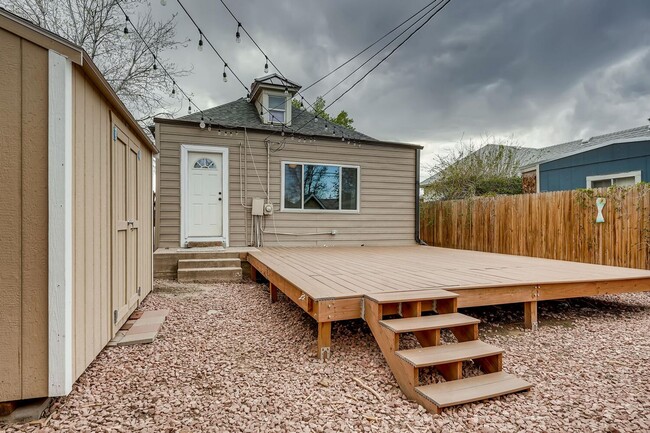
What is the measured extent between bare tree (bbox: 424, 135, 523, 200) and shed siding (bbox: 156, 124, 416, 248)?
3.87 m

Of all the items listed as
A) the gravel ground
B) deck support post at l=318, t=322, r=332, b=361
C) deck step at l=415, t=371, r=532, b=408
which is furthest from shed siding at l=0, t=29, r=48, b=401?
deck step at l=415, t=371, r=532, b=408

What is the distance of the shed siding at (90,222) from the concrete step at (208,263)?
282 cm

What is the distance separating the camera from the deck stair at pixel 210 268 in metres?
5.15

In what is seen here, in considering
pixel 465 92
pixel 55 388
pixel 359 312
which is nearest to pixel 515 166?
pixel 465 92

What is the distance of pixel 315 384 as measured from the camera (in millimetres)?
2100

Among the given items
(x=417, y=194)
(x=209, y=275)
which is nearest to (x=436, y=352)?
(x=209, y=275)

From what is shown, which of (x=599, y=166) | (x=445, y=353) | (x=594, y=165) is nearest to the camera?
(x=445, y=353)

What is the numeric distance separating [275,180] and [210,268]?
2440mm

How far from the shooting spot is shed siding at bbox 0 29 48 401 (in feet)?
5.48

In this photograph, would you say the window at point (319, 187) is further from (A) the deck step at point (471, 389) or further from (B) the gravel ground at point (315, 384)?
(A) the deck step at point (471, 389)

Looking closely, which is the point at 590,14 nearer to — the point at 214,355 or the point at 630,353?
the point at 630,353

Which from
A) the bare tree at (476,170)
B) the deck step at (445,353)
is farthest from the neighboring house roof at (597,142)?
the deck step at (445,353)

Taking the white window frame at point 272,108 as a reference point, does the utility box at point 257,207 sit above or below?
below

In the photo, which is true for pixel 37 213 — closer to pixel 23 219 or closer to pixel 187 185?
pixel 23 219
